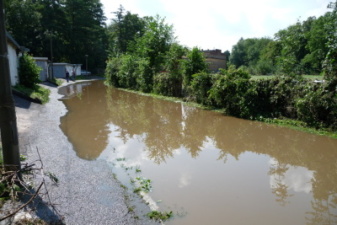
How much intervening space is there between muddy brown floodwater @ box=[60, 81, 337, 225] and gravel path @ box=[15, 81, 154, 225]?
50cm

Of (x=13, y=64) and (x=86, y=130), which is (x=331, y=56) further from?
(x=13, y=64)

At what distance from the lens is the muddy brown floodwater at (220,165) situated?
5285 millimetres

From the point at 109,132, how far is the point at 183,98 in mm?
10631

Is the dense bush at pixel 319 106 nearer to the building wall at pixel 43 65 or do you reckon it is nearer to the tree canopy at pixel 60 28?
the building wall at pixel 43 65

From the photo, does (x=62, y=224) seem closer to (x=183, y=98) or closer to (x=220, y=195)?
(x=220, y=195)

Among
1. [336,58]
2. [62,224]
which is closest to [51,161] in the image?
[62,224]

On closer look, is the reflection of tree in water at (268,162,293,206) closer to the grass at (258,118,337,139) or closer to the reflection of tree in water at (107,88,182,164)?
the reflection of tree in water at (107,88,182,164)

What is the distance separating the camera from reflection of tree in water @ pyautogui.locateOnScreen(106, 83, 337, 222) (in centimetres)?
726

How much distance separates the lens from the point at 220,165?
7746 millimetres

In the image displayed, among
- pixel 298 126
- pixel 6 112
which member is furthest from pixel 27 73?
pixel 298 126

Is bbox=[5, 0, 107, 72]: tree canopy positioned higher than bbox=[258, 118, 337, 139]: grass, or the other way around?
bbox=[5, 0, 107, 72]: tree canopy

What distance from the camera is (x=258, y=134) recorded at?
11.1 metres

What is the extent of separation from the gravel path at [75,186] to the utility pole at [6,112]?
97cm

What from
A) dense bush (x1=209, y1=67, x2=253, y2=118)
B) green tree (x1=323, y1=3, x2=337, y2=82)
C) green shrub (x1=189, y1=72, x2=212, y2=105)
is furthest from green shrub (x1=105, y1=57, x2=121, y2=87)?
green tree (x1=323, y1=3, x2=337, y2=82)
